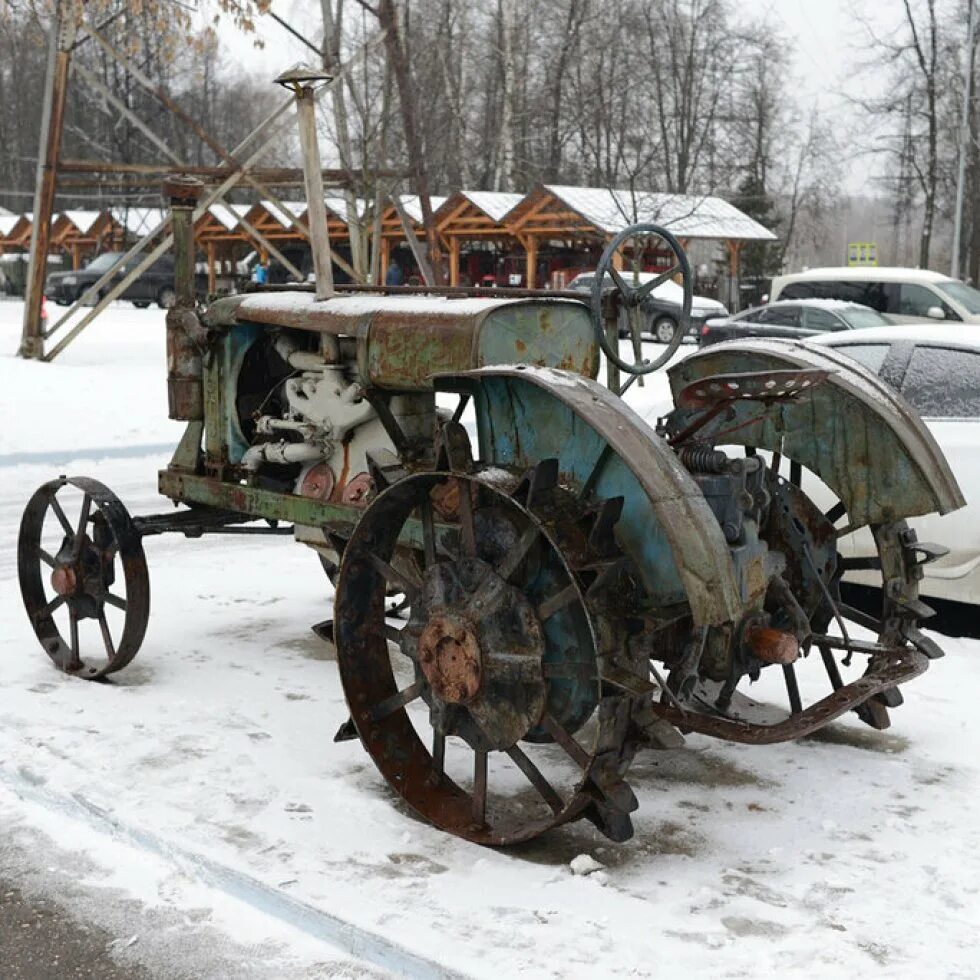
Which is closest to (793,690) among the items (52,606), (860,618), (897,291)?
(860,618)

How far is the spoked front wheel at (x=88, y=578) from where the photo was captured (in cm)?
589

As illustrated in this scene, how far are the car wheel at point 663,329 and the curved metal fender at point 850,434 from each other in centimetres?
2473

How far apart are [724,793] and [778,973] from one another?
4.33ft

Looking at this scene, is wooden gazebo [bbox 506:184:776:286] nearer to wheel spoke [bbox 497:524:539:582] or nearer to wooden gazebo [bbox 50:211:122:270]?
wooden gazebo [bbox 50:211:122:270]

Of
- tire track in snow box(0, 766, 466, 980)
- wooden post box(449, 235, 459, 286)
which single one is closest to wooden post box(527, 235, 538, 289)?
wooden post box(449, 235, 459, 286)

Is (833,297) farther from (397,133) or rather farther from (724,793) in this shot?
(724,793)

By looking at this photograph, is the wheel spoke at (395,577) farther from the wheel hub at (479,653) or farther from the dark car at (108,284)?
the dark car at (108,284)

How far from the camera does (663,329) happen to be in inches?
1191

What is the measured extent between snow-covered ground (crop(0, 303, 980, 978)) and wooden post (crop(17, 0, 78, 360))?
12.1 metres

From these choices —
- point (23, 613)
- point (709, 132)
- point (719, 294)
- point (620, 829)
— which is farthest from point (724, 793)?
point (709, 132)

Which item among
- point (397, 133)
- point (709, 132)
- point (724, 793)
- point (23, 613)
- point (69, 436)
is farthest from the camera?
point (709, 132)

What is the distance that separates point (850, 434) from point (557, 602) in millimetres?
1580

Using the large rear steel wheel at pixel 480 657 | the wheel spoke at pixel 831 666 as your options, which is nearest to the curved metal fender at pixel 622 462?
the large rear steel wheel at pixel 480 657

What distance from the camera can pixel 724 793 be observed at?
4852mm
